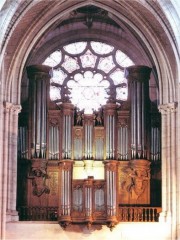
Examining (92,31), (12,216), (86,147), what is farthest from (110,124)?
(92,31)

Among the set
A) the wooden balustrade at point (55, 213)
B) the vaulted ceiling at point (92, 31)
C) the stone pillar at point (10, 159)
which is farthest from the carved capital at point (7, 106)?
the wooden balustrade at point (55, 213)

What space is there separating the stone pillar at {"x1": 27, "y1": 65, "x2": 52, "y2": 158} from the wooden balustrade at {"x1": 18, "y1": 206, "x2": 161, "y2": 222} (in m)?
1.70

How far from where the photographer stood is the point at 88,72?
42.2m

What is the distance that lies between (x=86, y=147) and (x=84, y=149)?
0.09 metres

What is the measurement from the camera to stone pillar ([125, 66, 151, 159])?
38.6 meters

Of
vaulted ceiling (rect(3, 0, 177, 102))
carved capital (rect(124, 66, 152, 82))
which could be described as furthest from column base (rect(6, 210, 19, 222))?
carved capital (rect(124, 66, 152, 82))

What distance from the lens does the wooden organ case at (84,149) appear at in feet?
125

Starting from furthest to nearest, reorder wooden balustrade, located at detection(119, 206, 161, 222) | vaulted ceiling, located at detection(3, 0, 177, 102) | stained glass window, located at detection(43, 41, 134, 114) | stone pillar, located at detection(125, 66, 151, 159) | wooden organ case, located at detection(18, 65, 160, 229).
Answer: stained glass window, located at detection(43, 41, 134, 114), stone pillar, located at detection(125, 66, 151, 159), wooden organ case, located at detection(18, 65, 160, 229), wooden balustrade, located at detection(119, 206, 161, 222), vaulted ceiling, located at detection(3, 0, 177, 102)

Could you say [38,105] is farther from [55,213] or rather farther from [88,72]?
[88,72]

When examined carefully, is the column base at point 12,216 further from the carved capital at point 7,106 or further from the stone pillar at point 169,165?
the stone pillar at point 169,165

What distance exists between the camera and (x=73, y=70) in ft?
138

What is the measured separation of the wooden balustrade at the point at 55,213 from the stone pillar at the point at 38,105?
1695 millimetres

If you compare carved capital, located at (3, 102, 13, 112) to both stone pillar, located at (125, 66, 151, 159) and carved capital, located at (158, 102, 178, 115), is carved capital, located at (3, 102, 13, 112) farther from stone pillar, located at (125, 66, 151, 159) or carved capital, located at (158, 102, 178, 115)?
carved capital, located at (158, 102, 178, 115)

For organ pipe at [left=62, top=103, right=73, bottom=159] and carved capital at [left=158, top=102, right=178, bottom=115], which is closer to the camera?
carved capital at [left=158, top=102, right=178, bottom=115]
